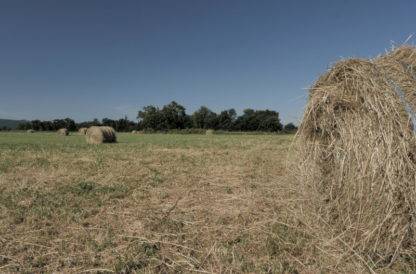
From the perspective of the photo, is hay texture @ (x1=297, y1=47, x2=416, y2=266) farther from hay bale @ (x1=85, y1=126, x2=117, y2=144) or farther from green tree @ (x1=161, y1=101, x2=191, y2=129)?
green tree @ (x1=161, y1=101, x2=191, y2=129)

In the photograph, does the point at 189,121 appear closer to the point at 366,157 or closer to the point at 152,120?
the point at 152,120

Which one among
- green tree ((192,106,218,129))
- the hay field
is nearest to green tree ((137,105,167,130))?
green tree ((192,106,218,129))

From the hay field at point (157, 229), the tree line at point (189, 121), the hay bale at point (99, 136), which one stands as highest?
the tree line at point (189, 121)

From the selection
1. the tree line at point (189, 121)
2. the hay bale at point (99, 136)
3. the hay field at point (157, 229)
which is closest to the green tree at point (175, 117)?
the tree line at point (189, 121)

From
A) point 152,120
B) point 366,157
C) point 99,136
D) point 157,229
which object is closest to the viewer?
point 366,157

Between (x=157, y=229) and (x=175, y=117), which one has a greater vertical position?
(x=175, y=117)

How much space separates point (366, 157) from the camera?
9.53 feet

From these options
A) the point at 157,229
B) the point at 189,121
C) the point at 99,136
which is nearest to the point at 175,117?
the point at 189,121

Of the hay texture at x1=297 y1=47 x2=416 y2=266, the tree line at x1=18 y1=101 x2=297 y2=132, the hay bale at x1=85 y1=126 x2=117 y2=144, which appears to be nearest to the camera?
the hay texture at x1=297 y1=47 x2=416 y2=266

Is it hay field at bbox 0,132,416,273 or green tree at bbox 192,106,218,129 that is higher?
green tree at bbox 192,106,218,129

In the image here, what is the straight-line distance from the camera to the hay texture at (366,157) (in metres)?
2.61

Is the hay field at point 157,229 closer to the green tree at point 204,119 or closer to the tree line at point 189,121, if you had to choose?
the tree line at point 189,121

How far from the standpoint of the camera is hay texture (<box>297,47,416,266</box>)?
2.61 metres

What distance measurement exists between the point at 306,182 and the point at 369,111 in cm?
155
